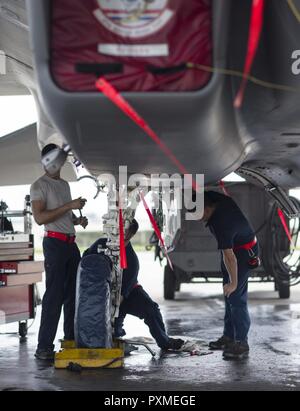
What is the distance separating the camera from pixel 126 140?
278cm

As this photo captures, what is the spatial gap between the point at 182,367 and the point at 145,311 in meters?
0.79

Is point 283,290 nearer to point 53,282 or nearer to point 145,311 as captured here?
point 145,311

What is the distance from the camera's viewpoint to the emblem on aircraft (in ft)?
8.29

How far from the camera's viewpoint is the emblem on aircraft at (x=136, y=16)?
253 cm

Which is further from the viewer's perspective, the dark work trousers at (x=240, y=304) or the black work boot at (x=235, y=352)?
the dark work trousers at (x=240, y=304)

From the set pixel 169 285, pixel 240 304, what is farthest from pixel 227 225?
pixel 169 285

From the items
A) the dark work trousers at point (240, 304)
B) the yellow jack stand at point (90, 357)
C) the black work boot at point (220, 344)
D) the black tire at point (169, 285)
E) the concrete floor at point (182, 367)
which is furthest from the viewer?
the black tire at point (169, 285)

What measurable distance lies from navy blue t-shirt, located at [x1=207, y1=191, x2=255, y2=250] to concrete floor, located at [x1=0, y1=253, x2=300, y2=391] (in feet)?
3.11

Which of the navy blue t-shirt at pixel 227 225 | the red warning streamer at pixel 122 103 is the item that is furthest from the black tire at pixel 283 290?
the red warning streamer at pixel 122 103

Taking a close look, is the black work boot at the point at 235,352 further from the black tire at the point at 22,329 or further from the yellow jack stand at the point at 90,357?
the black tire at the point at 22,329

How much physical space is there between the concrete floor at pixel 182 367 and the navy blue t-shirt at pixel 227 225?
949mm

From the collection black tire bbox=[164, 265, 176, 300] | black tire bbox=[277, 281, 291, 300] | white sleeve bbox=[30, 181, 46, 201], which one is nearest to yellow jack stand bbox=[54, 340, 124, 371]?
white sleeve bbox=[30, 181, 46, 201]

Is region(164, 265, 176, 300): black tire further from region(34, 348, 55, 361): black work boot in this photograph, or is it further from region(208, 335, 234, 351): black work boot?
region(34, 348, 55, 361): black work boot
